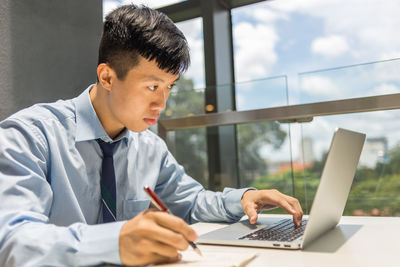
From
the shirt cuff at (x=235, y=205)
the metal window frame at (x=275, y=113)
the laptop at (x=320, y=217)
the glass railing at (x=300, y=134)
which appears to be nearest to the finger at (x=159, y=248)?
the laptop at (x=320, y=217)

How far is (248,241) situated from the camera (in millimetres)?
758

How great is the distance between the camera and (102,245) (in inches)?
22.3

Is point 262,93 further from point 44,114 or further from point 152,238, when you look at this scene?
point 152,238

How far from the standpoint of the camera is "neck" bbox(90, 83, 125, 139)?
1030 mm

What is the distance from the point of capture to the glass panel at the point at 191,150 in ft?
7.29

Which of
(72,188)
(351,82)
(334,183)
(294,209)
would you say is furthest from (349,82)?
(72,188)

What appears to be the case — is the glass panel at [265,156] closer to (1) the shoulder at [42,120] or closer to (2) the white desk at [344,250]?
(2) the white desk at [344,250]

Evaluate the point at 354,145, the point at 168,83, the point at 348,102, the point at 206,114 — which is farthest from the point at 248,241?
the point at 206,114

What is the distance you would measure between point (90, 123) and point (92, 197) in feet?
0.64

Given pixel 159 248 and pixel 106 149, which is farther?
pixel 106 149

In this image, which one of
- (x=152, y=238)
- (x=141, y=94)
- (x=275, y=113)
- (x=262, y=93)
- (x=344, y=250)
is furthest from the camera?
(x=262, y=93)

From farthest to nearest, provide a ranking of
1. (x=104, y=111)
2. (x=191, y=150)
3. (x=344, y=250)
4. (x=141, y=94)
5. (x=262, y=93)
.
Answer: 1. (x=191, y=150)
2. (x=262, y=93)
3. (x=104, y=111)
4. (x=141, y=94)
5. (x=344, y=250)

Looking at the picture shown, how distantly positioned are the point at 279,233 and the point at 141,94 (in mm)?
474

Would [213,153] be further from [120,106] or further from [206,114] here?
[120,106]
